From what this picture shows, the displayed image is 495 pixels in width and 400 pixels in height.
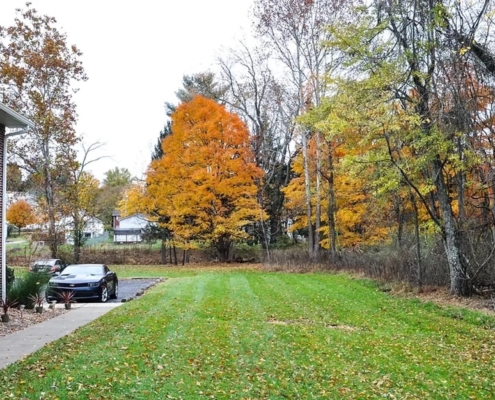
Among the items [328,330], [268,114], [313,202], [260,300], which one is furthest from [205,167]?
[328,330]

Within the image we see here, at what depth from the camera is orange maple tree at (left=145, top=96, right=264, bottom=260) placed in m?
30.2

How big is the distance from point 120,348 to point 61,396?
242cm

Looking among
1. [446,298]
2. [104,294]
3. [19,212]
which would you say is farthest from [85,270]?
[19,212]

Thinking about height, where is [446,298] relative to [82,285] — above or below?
below

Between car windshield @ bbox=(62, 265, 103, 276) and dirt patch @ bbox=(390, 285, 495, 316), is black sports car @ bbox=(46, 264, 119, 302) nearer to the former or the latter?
car windshield @ bbox=(62, 265, 103, 276)

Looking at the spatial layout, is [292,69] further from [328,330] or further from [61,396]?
[61,396]

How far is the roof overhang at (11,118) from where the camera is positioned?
39.9 ft

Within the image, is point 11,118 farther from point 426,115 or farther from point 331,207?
point 331,207

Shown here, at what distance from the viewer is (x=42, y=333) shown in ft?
31.9

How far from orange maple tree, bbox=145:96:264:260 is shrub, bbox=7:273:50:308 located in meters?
16.4

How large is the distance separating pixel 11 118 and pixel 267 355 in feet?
32.0

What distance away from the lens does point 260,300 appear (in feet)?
48.2

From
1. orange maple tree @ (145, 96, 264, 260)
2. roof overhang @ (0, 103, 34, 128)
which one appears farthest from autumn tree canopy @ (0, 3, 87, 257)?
roof overhang @ (0, 103, 34, 128)

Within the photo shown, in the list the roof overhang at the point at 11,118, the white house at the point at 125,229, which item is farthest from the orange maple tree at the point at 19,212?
the roof overhang at the point at 11,118
